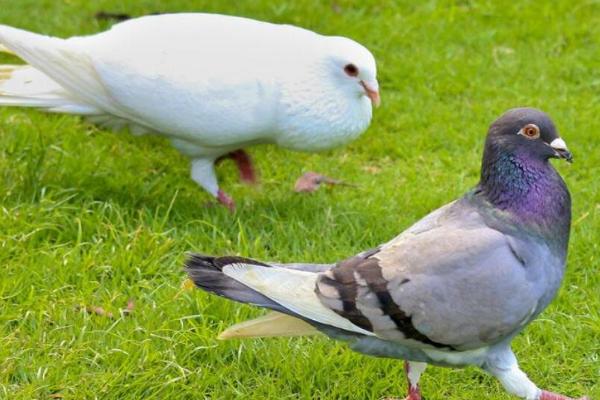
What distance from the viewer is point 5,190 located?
4.82m

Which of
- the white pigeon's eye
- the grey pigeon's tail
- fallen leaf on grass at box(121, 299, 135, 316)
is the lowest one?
fallen leaf on grass at box(121, 299, 135, 316)

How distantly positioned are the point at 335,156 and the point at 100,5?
2490 millimetres

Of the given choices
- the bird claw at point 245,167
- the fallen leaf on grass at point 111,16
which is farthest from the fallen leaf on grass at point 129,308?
the fallen leaf on grass at point 111,16

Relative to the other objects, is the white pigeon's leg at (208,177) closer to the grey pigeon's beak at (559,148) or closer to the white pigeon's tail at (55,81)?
the white pigeon's tail at (55,81)

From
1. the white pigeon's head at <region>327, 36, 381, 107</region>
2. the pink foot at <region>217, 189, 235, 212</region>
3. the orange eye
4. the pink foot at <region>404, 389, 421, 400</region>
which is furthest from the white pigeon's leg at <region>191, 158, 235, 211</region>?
the orange eye

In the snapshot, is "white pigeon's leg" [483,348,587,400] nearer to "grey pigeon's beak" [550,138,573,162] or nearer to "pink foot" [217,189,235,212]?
"grey pigeon's beak" [550,138,573,162]

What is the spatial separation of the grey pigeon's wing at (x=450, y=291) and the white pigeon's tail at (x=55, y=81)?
6.54 ft

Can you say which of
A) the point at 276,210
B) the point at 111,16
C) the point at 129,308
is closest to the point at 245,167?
the point at 276,210

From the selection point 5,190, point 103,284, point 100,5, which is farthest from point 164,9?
point 103,284

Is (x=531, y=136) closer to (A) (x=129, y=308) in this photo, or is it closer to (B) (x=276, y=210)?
(A) (x=129, y=308)

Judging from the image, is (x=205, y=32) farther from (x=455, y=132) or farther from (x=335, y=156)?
(x=455, y=132)

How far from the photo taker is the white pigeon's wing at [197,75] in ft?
15.0

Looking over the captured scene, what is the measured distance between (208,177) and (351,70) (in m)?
0.90

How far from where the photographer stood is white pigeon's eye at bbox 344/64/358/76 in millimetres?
4655
